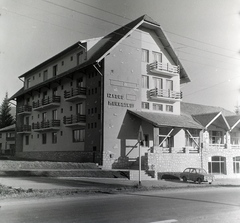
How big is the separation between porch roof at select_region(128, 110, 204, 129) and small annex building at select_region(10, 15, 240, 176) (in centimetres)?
12

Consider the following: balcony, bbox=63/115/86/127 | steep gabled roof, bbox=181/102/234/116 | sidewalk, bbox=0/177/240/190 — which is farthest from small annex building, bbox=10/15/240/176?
sidewalk, bbox=0/177/240/190

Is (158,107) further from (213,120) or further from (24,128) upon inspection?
(24,128)

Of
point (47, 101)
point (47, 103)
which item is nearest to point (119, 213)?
point (47, 103)

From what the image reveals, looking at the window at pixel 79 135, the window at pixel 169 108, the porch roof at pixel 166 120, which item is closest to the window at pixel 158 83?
the window at pixel 169 108

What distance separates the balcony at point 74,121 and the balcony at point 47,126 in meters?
2.33

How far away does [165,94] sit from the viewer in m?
35.3

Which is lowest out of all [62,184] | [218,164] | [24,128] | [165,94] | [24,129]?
[62,184]

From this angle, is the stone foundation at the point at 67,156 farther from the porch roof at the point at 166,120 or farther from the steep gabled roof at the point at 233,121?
the steep gabled roof at the point at 233,121

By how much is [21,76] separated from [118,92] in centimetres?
2150

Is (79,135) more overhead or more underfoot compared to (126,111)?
more underfoot

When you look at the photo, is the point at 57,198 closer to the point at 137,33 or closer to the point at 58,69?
the point at 137,33

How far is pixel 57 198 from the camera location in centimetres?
1301

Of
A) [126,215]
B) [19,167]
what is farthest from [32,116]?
[126,215]

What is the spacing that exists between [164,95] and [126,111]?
5.58 meters
